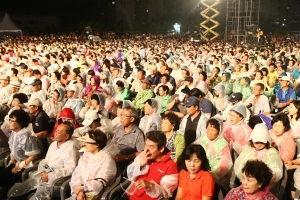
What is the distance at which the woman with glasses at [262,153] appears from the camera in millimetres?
3574

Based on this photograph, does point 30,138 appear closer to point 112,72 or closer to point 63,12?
point 112,72

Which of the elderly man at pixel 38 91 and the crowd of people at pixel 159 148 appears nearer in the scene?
the crowd of people at pixel 159 148

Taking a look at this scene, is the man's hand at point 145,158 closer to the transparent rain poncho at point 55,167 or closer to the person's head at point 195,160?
the person's head at point 195,160

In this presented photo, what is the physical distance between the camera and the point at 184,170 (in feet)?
11.2

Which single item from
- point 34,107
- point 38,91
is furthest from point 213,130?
point 38,91

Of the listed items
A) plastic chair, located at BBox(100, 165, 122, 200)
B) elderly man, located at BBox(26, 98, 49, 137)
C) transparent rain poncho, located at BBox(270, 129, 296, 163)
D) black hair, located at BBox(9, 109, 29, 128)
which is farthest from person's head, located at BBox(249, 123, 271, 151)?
elderly man, located at BBox(26, 98, 49, 137)

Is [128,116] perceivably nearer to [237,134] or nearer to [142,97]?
[237,134]

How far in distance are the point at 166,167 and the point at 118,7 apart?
59.1 m

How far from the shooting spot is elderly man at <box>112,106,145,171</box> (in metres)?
4.54

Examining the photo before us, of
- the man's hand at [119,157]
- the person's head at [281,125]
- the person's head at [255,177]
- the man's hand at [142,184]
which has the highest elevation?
the person's head at [281,125]

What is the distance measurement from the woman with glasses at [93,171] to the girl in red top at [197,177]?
32.6 inches

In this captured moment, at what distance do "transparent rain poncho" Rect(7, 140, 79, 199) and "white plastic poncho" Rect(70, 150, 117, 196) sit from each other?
0.24 meters

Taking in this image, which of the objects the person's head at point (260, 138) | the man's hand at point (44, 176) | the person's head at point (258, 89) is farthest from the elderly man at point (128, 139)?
the person's head at point (258, 89)

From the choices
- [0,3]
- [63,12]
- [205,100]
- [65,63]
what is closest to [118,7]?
[63,12]
